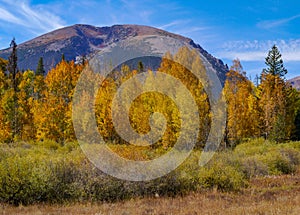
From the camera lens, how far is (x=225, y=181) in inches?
532

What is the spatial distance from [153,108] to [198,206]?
55.0 ft

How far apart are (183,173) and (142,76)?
74.9 feet

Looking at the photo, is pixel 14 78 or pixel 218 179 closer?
pixel 218 179

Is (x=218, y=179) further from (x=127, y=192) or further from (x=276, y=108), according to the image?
(x=276, y=108)

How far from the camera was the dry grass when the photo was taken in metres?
9.52

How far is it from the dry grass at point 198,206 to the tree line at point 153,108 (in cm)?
1364

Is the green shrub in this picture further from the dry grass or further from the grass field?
the dry grass

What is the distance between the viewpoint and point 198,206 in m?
10.3

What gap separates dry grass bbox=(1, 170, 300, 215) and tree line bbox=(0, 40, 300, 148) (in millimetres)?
13640

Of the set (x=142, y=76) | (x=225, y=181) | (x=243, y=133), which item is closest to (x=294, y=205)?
(x=225, y=181)

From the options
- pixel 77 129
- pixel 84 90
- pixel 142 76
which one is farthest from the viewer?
pixel 142 76

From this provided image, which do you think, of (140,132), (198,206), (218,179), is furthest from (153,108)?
(198,206)

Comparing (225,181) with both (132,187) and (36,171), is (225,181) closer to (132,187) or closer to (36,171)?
(132,187)

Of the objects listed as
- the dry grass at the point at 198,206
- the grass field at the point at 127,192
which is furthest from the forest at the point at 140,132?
the dry grass at the point at 198,206
